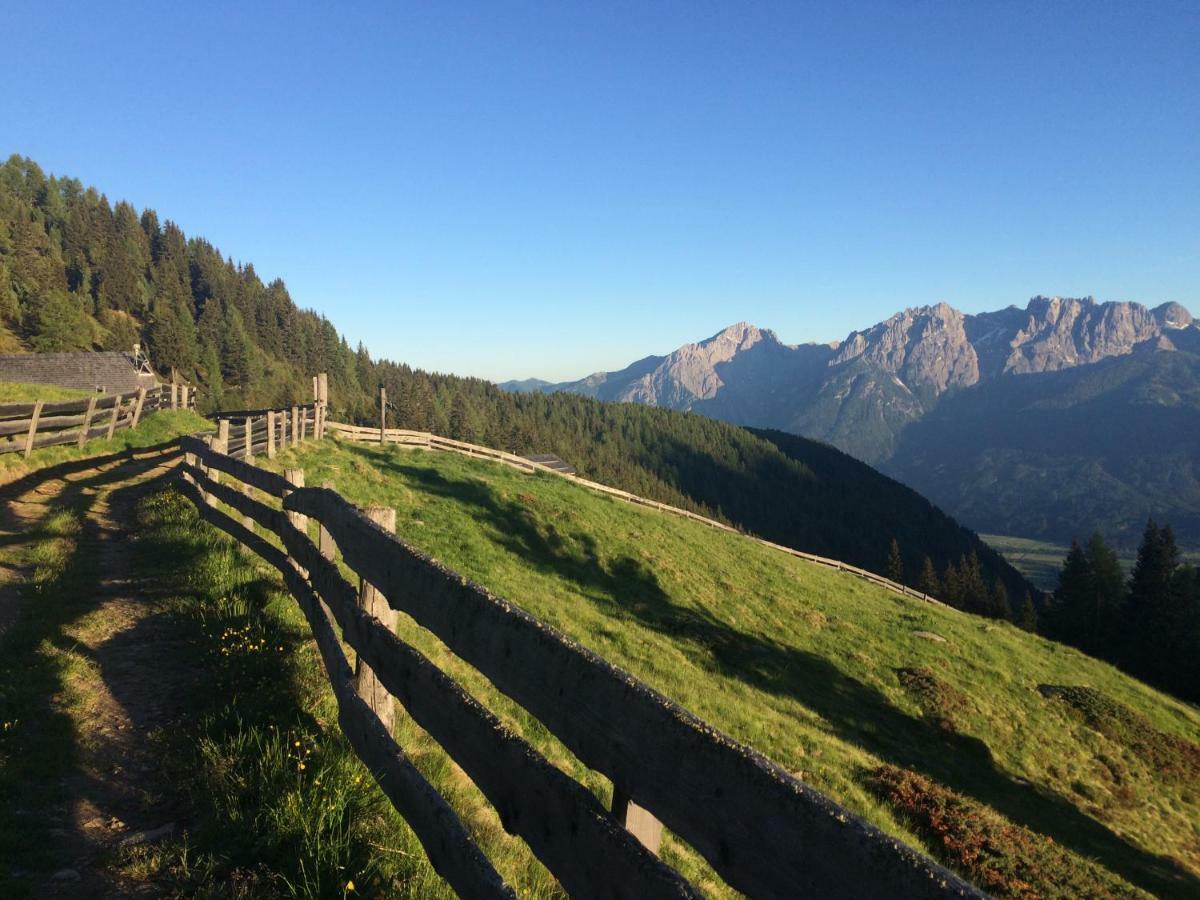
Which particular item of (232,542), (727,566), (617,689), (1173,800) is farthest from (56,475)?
(1173,800)

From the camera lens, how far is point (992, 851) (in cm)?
1010

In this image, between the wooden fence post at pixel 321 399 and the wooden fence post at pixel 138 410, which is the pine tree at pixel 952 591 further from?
the wooden fence post at pixel 138 410

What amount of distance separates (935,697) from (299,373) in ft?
453

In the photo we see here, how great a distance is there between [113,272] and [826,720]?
472 feet

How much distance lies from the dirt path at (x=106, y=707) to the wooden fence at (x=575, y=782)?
146 cm

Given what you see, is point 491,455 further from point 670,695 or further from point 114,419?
point 670,695

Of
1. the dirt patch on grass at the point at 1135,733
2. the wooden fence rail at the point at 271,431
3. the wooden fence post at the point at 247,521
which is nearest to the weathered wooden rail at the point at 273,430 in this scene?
the wooden fence rail at the point at 271,431

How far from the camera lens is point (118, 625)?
291 inches

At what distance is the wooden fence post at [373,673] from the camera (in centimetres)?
455

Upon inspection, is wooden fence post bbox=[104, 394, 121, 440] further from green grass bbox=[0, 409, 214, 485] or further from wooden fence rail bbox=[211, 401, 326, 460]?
wooden fence rail bbox=[211, 401, 326, 460]

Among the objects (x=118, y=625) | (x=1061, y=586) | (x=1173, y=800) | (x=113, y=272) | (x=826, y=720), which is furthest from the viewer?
(x=113, y=272)

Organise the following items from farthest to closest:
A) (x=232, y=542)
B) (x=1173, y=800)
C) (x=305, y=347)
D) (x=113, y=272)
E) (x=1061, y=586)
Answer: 1. (x=305, y=347)
2. (x=113, y=272)
3. (x=1061, y=586)
4. (x=1173, y=800)
5. (x=232, y=542)

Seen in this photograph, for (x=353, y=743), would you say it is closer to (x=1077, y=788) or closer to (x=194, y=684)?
(x=194, y=684)

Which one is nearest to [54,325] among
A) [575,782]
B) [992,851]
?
[575,782]
